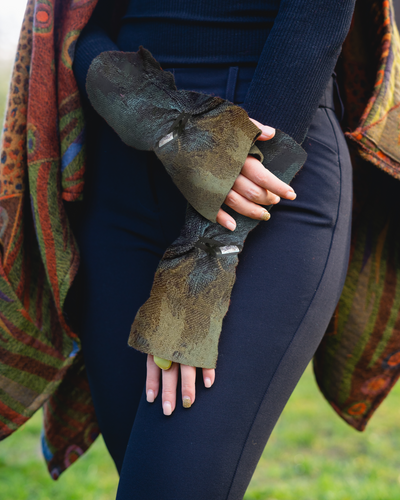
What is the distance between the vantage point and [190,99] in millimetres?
744

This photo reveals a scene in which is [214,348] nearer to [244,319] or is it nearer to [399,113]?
[244,319]

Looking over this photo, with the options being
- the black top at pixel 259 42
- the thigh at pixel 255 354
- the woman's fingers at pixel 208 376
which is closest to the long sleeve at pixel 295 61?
the black top at pixel 259 42

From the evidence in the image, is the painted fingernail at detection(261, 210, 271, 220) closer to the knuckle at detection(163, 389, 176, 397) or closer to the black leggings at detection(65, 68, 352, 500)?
the black leggings at detection(65, 68, 352, 500)

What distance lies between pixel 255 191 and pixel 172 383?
354 millimetres

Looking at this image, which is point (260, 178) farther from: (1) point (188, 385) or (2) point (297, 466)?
(2) point (297, 466)

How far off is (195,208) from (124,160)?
Answer: 0.27 metres

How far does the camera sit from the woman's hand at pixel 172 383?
2.32 ft

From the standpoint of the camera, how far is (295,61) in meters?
0.72

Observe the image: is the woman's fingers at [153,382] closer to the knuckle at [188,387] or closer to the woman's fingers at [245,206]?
the knuckle at [188,387]

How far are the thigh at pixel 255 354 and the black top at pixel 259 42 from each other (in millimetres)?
113

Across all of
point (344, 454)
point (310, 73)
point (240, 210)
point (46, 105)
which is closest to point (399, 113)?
point (310, 73)

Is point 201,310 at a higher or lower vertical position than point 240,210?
lower

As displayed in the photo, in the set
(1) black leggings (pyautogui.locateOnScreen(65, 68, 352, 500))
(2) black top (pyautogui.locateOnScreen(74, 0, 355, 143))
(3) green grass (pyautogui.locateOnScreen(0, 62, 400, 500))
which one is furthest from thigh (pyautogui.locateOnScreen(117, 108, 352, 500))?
(3) green grass (pyautogui.locateOnScreen(0, 62, 400, 500))

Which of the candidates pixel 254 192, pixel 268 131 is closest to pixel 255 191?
pixel 254 192
